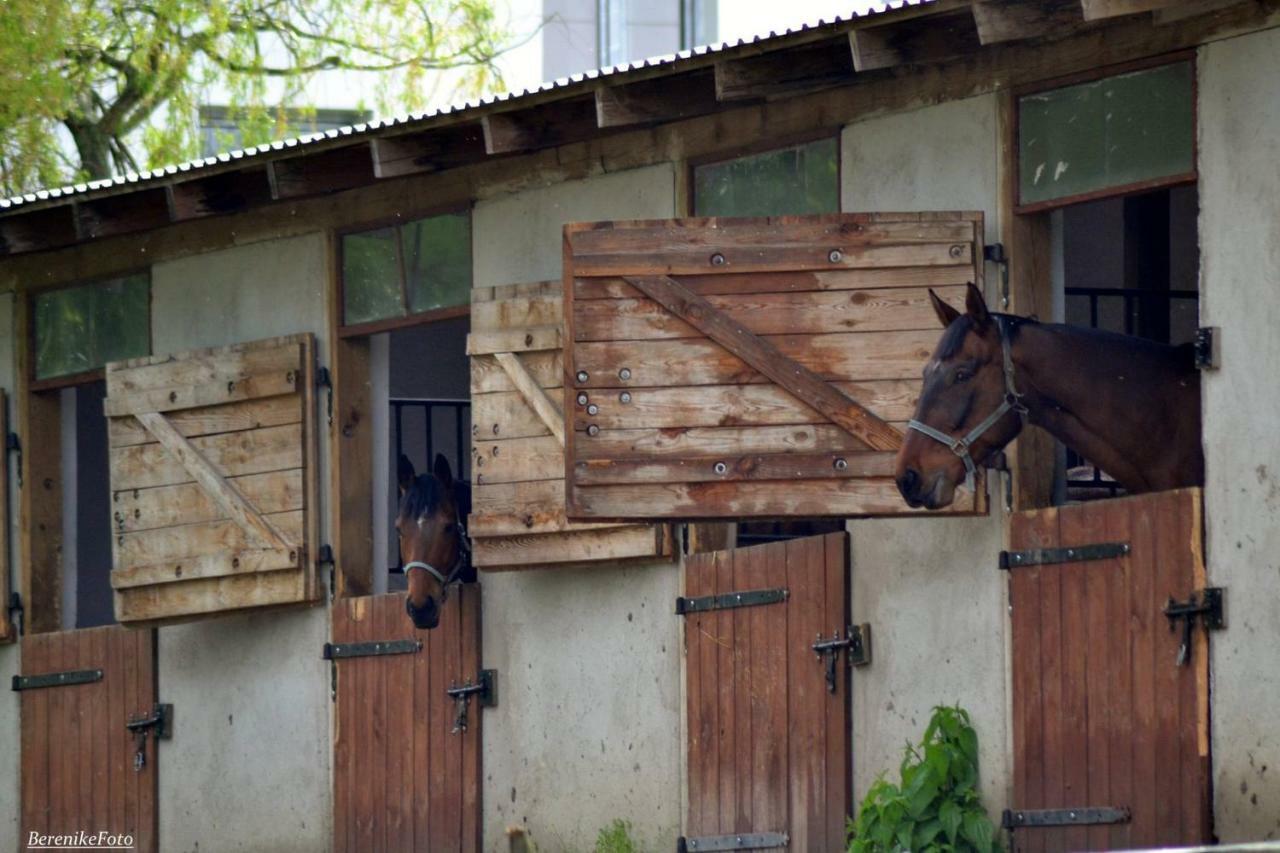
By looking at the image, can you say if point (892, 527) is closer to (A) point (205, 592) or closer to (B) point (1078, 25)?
(B) point (1078, 25)

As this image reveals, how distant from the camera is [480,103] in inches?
471

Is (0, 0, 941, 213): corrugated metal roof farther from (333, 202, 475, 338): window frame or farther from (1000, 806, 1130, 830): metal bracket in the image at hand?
(1000, 806, 1130, 830): metal bracket

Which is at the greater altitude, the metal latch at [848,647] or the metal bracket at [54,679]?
the metal latch at [848,647]

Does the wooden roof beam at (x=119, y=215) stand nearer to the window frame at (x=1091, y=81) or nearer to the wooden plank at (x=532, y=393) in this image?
the wooden plank at (x=532, y=393)

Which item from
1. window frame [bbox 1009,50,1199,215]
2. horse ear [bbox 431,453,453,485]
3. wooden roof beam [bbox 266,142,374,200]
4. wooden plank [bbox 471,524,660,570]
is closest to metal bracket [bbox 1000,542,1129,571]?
window frame [bbox 1009,50,1199,215]

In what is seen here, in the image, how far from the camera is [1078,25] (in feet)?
33.0

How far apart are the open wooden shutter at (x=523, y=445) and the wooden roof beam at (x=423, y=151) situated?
68 cm

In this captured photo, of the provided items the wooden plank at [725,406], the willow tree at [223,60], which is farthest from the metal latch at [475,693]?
the willow tree at [223,60]

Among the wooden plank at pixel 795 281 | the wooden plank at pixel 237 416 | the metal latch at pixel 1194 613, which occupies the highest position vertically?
the wooden plank at pixel 795 281

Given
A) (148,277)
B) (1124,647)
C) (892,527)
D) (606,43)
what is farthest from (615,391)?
(606,43)

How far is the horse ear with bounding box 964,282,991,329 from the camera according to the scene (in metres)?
9.86

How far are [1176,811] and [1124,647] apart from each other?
60 centimetres

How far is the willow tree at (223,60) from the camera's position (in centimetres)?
2102

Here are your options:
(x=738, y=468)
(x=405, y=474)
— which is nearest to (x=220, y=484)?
(x=405, y=474)
